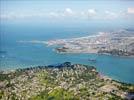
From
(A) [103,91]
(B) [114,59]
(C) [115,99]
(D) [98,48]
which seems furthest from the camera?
(D) [98,48]

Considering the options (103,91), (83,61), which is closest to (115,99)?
(103,91)

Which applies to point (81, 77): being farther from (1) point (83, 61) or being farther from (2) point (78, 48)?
(2) point (78, 48)

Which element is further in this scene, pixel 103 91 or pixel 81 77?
pixel 81 77

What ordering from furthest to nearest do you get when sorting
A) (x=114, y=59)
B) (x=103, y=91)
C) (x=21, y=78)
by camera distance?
(x=114, y=59)
(x=21, y=78)
(x=103, y=91)

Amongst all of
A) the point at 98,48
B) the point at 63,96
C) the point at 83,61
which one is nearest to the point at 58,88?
the point at 63,96

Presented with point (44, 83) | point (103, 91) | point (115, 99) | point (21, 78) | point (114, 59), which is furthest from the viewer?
point (114, 59)

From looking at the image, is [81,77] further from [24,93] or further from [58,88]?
[24,93]
